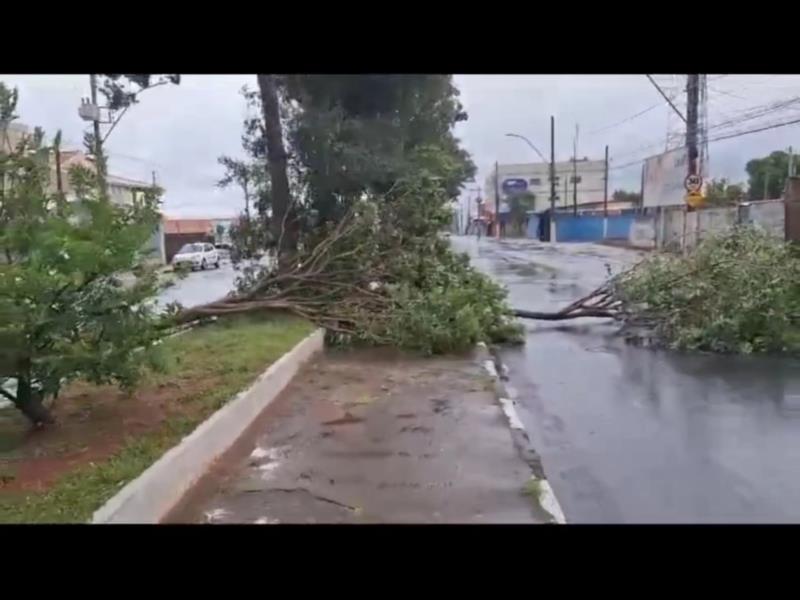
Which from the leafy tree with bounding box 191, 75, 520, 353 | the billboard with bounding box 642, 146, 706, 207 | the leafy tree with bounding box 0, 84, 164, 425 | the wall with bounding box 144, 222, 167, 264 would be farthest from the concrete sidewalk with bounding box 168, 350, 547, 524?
the billboard with bounding box 642, 146, 706, 207

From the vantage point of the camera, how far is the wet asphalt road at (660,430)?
4.73 meters

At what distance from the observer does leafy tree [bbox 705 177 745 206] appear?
23.7 m

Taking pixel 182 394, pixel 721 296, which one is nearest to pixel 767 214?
pixel 721 296

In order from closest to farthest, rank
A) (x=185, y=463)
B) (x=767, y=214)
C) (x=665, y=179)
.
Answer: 1. (x=185, y=463)
2. (x=767, y=214)
3. (x=665, y=179)

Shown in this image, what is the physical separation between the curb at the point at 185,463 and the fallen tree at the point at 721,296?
234 inches

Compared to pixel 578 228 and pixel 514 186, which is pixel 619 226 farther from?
pixel 514 186

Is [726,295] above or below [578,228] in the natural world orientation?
below

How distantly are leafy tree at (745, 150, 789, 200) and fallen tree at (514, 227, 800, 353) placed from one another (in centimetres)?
1528

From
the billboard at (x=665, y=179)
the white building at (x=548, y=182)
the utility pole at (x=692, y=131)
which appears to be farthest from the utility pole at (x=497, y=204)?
the utility pole at (x=692, y=131)

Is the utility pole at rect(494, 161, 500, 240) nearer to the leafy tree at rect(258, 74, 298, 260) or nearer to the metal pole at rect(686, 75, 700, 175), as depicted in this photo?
the metal pole at rect(686, 75, 700, 175)

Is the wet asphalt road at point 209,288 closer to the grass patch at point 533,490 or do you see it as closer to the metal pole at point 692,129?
the grass patch at point 533,490

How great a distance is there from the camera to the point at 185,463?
4.97 m

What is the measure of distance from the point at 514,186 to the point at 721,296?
91.1ft
